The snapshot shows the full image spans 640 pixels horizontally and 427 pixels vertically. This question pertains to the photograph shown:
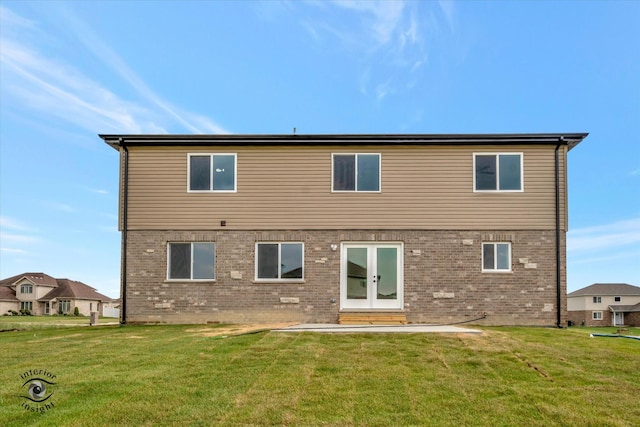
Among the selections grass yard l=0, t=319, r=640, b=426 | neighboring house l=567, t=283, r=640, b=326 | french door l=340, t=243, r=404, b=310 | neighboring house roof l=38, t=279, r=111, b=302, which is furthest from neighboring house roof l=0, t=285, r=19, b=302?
neighboring house l=567, t=283, r=640, b=326

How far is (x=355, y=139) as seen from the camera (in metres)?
14.2

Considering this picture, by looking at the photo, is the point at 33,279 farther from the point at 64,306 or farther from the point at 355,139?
the point at 355,139

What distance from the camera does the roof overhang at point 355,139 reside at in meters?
14.1

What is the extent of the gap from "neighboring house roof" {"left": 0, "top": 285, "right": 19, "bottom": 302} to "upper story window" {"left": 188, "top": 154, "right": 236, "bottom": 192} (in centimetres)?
3658

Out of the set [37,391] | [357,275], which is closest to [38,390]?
[37,391]

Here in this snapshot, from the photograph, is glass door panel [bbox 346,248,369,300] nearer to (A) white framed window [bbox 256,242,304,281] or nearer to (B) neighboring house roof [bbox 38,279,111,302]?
(A) white framed window [bbox 256,242,304,281]

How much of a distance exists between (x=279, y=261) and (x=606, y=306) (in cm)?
4607

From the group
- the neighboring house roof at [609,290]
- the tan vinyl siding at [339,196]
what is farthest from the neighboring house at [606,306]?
the tan vinyl siding at [339,196]

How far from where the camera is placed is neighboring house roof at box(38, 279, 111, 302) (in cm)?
4475

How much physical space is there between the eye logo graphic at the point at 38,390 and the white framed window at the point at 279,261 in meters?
7.17

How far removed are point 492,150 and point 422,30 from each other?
417 cm

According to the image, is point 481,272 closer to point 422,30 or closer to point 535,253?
point 535,253

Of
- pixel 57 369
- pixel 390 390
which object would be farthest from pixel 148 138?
pixel 390 390

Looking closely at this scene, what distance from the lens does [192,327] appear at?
13172 mm
